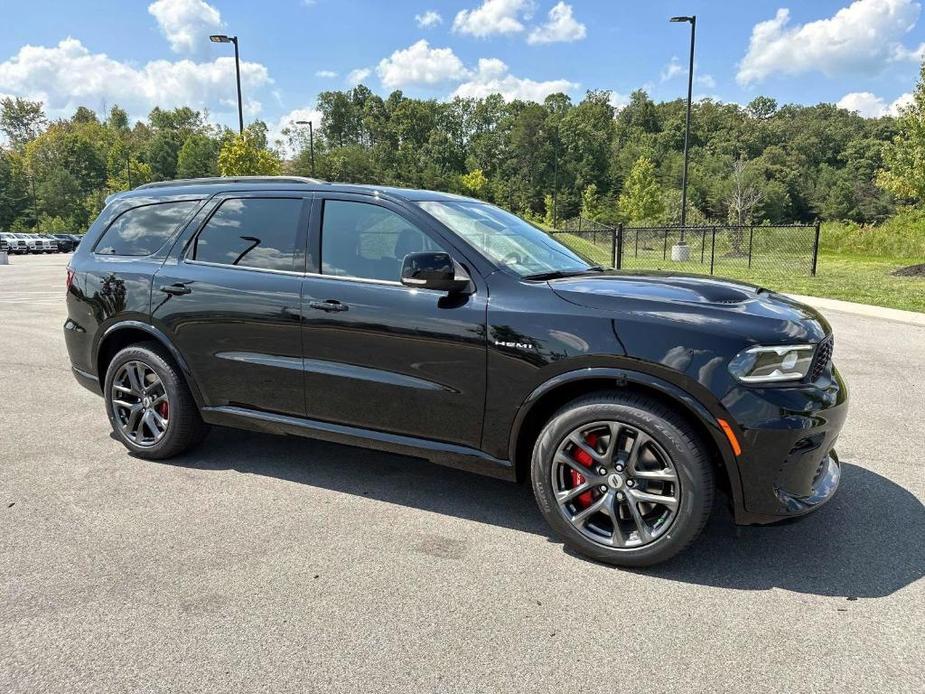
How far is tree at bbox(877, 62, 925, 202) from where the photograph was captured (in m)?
19.8

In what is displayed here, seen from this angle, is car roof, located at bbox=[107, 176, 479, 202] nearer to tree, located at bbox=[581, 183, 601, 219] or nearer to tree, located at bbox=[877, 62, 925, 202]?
tree, located at bbox=[877, 62, 925, 202]

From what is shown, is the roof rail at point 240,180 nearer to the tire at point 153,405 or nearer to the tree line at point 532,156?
the tire at point 153,405

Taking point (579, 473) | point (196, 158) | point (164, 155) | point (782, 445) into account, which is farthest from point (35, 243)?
point (782, 445)

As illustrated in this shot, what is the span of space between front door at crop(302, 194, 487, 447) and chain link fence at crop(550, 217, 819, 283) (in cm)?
1354

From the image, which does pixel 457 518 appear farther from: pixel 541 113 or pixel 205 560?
pixel 541 113

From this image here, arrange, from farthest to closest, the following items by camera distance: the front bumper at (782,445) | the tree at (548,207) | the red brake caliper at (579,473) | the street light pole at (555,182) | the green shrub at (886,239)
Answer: the street light pole at (555,182) → the tree at (548,207) → the green shrub at (886,239) → the red brake caliper at (579,473) → the front bumper at (782,445)

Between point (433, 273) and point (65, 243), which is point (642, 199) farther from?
point (433, 273)

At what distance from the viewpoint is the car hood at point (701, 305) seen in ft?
9.45

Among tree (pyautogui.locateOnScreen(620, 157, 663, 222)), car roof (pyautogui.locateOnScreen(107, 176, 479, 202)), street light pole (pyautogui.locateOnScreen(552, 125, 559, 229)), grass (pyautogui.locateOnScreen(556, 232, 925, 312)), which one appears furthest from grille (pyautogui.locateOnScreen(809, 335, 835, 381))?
street light pole (pyautogui.locateOnScreen(552, 125, 559, 229))

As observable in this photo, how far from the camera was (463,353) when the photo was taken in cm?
331

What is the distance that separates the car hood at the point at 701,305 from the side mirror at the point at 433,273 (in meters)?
0.49

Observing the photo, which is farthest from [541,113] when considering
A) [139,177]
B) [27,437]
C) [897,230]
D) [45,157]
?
[27,437]

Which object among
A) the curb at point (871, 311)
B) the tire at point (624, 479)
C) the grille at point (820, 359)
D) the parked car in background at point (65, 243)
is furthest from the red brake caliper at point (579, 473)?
the parked car in background at point (65, 243)

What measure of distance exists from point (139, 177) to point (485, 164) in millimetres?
51875
